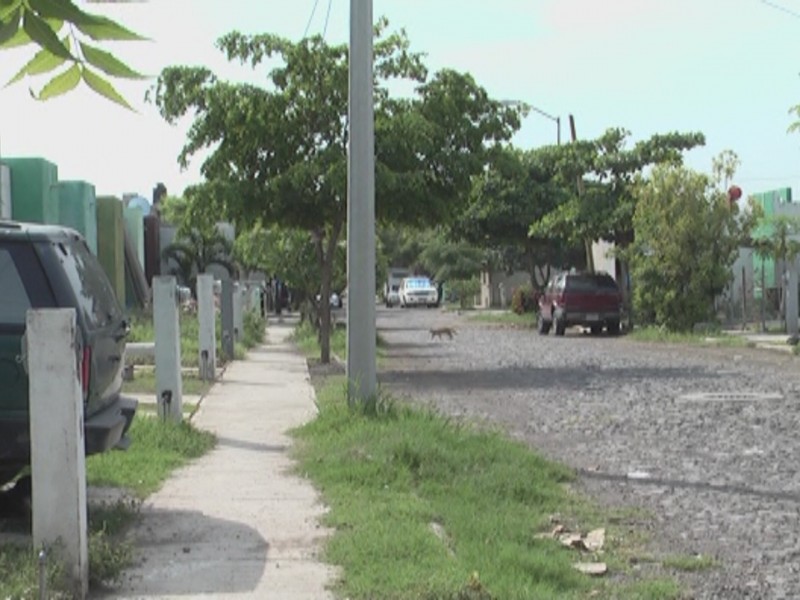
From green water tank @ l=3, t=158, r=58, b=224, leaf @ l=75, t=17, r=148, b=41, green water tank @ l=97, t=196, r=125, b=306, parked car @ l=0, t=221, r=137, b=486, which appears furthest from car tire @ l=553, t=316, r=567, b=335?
leaf @ l=75, t=17, r=148, b=41

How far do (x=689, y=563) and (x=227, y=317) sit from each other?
16.5 m

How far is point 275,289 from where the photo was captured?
180 feet

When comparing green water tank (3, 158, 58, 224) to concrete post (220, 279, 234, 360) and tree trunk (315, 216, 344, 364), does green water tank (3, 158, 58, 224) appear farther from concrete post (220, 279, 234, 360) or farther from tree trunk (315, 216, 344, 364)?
tree trunk (315, 216, 344, 364)

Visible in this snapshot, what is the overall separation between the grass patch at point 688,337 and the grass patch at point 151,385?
13115 millimetres

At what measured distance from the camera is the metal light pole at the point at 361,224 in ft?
40.8

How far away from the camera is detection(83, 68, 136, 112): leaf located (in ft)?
7.03

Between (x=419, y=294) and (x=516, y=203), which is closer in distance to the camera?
(x=516, y=203)

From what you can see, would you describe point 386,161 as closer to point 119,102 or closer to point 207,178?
point 207,178

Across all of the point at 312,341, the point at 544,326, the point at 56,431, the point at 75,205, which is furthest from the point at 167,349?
the point at 544,326

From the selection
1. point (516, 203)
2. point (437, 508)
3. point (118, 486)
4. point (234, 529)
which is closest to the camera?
point (234, 529)

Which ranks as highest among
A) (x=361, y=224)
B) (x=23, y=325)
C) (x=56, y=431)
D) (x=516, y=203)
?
(x=516, y=203)

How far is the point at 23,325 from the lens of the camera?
748 cm

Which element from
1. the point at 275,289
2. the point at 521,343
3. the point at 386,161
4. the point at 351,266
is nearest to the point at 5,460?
the point at 351,266

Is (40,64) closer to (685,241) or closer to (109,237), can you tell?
(109,237)
